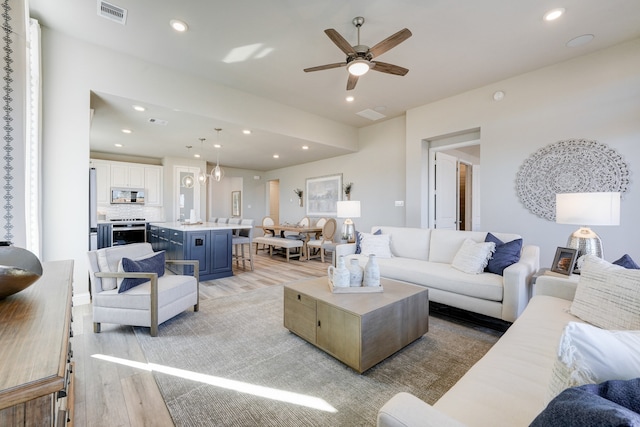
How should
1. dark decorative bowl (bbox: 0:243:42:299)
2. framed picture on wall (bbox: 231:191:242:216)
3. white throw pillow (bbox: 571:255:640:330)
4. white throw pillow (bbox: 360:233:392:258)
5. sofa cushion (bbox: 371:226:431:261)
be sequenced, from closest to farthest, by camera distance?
1. dark decorative bowl (bbox: 0:243:42:299)
2. white throw pillow (bbox: 571:255:640:330)
3. sofa cushion (bbox: 371:226:431:261)
4. white throw pillow (bbox: 360:233:392:258)
5. framed picture on wall (bbox: 231:191:242:216)

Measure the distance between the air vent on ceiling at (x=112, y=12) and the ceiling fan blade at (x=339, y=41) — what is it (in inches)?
80.9

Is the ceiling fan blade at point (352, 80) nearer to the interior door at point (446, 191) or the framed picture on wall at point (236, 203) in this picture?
the interior door at point (446, 191)

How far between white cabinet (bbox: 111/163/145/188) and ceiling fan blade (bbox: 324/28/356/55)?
6.77 m

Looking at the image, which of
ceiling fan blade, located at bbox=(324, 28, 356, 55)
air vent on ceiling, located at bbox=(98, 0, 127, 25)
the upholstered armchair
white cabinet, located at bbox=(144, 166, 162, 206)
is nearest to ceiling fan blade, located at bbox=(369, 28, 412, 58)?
ceiling fan blade, located at bbox=(324, 28, 356, 55)

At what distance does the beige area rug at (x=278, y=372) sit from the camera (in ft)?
5.16

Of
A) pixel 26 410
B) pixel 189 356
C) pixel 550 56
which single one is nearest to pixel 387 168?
pixel 550 56

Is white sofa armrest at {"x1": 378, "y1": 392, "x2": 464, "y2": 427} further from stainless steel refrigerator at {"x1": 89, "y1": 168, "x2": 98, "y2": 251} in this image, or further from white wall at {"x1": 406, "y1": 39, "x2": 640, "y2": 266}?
white wall at {"x1": 406, "y1": 39, "x2": 640, "y2": 266}

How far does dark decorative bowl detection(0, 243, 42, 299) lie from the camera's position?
0.89 meters

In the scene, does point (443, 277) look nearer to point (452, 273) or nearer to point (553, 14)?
point (452, 273)

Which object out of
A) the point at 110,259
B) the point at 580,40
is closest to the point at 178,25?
the point at 110,259

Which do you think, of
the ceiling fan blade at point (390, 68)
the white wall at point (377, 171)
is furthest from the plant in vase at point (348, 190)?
the ceiling fan blade at point (390, 68)

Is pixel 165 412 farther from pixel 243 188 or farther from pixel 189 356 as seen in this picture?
pixel 243 188

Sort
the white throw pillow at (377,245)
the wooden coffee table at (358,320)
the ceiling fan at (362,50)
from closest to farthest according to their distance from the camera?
1. the wooden coffee table at (358,320)
2. the ceiling fan at (362,50)
3. the white throw pillow at (377,245)

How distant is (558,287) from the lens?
82.1 inches
